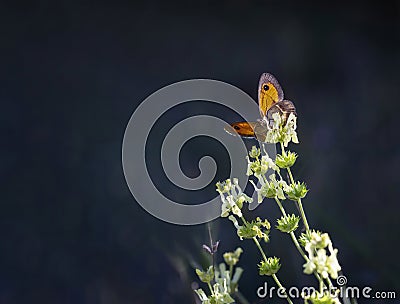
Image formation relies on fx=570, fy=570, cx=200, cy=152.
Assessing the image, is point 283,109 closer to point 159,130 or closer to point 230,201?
point 230,201

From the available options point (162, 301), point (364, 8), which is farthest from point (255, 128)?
point (364, 8)

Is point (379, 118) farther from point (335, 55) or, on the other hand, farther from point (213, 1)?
point (213, 1)

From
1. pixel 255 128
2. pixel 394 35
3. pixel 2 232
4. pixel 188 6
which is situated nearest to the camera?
pixel 255 128

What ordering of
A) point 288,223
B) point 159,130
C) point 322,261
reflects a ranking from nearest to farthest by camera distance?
1. point 322,261
2. point 288,223
3. point 159,130

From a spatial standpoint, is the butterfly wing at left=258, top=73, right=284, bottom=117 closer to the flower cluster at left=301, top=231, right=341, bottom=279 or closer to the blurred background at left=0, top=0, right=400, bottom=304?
the flower cluster at left=301, top=231, right=341, bottom=279

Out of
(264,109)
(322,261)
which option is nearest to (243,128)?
(264,109)

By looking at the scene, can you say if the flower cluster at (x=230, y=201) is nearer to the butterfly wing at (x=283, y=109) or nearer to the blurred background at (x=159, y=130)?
the butterfly wing at (x=283, y=109)

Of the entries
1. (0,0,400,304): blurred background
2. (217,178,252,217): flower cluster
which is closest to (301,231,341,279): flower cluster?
(217,178,252,217): flower cluster
